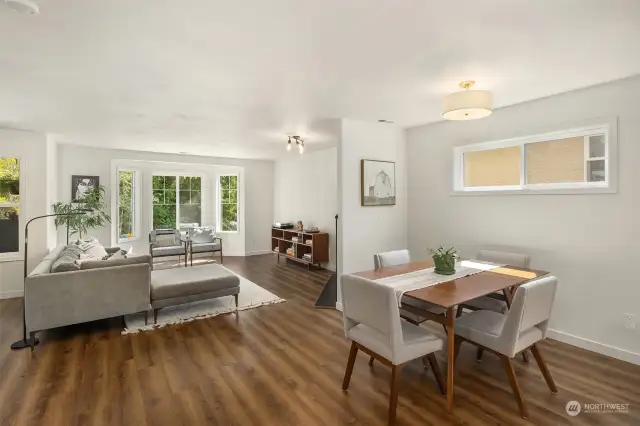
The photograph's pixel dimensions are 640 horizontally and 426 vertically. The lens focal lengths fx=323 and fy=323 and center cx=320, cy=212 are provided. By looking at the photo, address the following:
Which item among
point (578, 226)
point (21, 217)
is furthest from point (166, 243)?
point (578, 226)

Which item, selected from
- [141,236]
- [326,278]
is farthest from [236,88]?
[141,236]

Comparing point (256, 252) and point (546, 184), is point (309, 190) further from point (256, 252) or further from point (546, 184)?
point (546, 184)

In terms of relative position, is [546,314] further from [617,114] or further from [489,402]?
[617,114]

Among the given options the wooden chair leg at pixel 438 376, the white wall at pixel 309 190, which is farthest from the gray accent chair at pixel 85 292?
the white wall at pixel 309 190

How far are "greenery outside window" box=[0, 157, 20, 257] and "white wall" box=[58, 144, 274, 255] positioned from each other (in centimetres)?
133

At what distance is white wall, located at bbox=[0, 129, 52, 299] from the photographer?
4.61 meters

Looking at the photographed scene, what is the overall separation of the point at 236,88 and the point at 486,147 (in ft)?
9.65

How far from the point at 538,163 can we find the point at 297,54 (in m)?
2.86

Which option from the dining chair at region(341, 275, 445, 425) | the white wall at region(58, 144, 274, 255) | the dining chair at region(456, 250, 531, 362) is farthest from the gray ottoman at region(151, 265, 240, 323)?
the white wall at region(58, 144, 274, 255)

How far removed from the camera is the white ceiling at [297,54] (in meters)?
1.78

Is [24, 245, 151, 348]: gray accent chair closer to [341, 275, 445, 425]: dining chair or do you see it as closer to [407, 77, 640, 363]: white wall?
[341, 275, 445, 425]: dining chair

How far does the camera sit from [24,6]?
1.68 m

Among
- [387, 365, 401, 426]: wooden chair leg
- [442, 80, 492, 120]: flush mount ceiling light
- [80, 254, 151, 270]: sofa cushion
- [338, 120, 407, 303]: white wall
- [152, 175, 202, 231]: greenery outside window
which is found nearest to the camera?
[387, 365, 401, 426]: wooden chair leg

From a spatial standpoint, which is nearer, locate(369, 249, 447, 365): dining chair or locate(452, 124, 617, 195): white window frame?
locate(369, 249, 447, 365): dining chair
